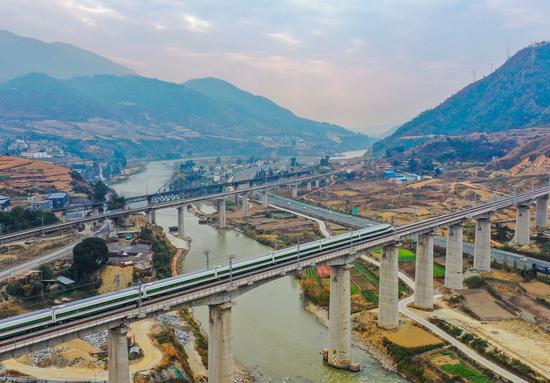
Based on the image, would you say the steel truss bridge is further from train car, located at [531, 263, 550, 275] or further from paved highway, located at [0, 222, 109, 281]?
paved highway, located at [0, 222, 109, 281]

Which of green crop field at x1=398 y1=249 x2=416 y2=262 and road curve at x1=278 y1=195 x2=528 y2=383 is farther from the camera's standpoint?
green crop field at x1=398 y1=249 x2=416 y2=262

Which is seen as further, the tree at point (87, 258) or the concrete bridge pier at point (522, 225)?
the concrete bridge pier at point (522, 225)

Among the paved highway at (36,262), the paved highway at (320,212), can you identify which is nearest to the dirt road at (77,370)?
the paved highway at (36,262)

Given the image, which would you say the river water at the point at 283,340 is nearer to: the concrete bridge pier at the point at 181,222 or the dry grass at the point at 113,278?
the dry grass at the point at 113,278

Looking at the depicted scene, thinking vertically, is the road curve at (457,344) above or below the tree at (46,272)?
below

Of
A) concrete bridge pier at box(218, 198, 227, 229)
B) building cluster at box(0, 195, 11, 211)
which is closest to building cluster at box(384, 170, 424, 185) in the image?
concrete bridge pier at box(218, 198, 227, 229)

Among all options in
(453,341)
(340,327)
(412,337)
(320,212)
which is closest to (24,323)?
(340,327)
